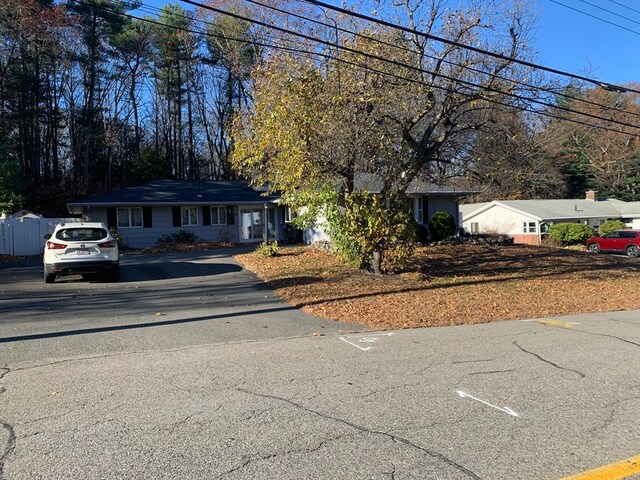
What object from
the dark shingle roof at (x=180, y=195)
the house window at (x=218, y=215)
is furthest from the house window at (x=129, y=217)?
the house window at (x=218, y=215)

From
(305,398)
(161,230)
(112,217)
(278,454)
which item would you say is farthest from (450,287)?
(112,217)

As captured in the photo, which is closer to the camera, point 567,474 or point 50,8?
point 567,474

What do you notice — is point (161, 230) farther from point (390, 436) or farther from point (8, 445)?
point (390, 436)

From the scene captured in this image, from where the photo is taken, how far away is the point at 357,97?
43.8 ft

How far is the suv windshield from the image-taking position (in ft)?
45.5

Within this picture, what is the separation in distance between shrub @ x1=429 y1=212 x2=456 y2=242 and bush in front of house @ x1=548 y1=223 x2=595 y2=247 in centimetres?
1689

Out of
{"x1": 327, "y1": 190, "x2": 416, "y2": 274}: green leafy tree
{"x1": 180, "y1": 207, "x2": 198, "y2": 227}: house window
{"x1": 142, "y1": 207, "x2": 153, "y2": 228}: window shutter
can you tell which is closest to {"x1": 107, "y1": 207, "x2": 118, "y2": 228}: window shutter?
{"x1": 142, "y1": 207, "x2": 153, "y2": 228}: window shutter

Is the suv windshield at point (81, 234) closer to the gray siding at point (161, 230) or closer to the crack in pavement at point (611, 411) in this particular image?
the gray siding at point (161, 230)

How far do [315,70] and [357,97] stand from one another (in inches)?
52.8

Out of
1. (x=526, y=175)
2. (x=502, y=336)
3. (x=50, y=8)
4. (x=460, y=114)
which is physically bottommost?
(x=502, y=336)

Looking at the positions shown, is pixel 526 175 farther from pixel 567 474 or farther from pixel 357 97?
pixel 567 474

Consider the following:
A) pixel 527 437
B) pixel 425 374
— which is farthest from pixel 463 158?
pixel 527 437

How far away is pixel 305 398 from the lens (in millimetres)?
5387

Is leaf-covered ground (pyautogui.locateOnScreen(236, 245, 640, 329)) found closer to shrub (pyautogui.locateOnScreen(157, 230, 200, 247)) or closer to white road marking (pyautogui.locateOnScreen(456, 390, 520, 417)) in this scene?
white road marking (pyautogui.locateOnScreen(456, 390, 520, 417))
